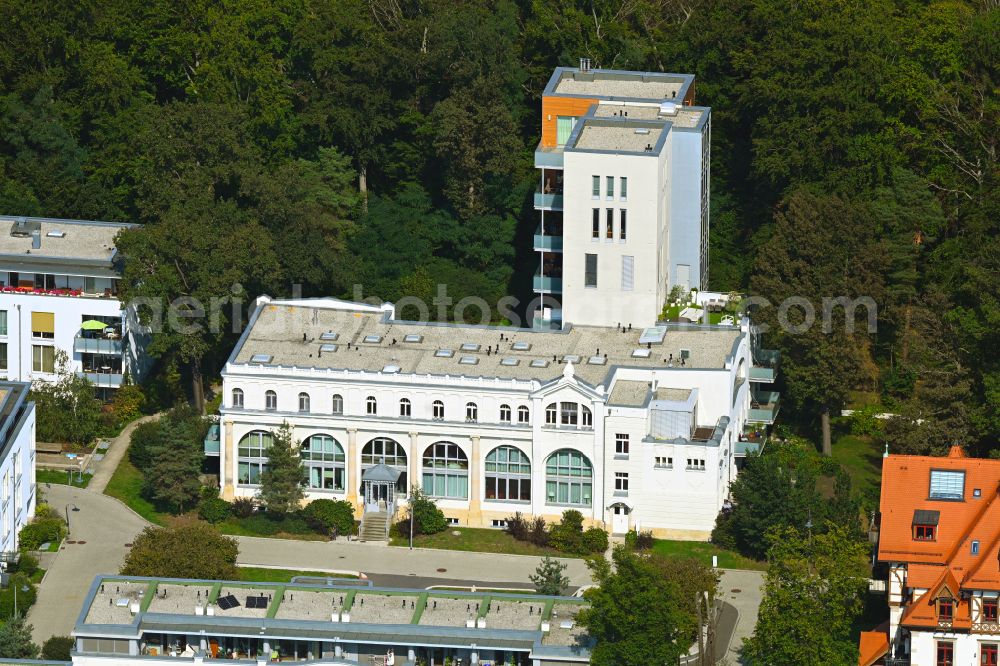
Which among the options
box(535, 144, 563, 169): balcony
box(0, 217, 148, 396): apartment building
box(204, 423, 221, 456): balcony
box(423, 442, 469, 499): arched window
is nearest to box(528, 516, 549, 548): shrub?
box(423, 442, 469, 499): arched window

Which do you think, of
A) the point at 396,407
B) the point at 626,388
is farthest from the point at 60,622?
the point at 626,388

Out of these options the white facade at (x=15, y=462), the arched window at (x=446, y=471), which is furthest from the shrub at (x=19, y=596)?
the arched window at (x=446, y=471)

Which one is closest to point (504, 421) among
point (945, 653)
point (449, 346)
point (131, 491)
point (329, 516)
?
point (449, 346)

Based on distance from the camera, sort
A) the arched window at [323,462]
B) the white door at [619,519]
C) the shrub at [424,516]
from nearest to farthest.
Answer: the white door at [619,519] → the shrub at [424,516] → the arched window at [323,462]

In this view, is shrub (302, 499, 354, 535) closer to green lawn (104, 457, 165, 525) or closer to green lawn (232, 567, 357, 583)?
green lawn (232, 567, 357, 583)

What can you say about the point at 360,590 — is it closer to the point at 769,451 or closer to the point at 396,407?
the point at 396,407

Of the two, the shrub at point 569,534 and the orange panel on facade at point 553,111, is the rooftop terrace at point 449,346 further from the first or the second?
the orange panel on facade at point 553,111
